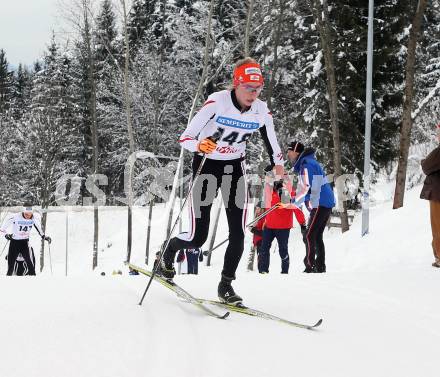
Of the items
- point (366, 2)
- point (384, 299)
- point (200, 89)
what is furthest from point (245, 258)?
point (384, 299)

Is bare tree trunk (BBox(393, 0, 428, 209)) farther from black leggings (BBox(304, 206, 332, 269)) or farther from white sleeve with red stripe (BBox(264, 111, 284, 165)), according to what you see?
white sleeve with red stripe (BBox(264, 111, 284, 165))

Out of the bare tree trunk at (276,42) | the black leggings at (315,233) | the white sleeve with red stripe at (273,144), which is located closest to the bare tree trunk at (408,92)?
the bare tree trunk at (276,42)

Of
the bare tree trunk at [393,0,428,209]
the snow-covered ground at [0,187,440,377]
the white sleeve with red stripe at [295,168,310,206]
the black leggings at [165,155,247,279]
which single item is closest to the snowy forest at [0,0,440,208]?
the bare tree trunk at [393,0,428,209]

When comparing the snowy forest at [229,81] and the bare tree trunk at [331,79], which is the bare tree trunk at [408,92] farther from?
the bare tree trunk at [331,79]

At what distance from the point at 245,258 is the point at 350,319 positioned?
56.4 feet

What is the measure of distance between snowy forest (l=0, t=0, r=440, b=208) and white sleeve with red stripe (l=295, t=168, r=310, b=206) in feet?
27.8

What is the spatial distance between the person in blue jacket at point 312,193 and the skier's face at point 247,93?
3.49 meters

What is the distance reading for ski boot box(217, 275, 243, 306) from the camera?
14.3 feet

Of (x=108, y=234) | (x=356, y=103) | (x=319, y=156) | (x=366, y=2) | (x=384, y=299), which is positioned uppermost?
(x=366, y=2)

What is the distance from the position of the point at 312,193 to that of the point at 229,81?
2080 cm

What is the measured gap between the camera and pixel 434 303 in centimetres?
484

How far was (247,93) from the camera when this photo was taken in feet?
14.1

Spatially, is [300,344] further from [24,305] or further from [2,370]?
[24,305]

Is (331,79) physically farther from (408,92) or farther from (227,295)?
(227,295)
